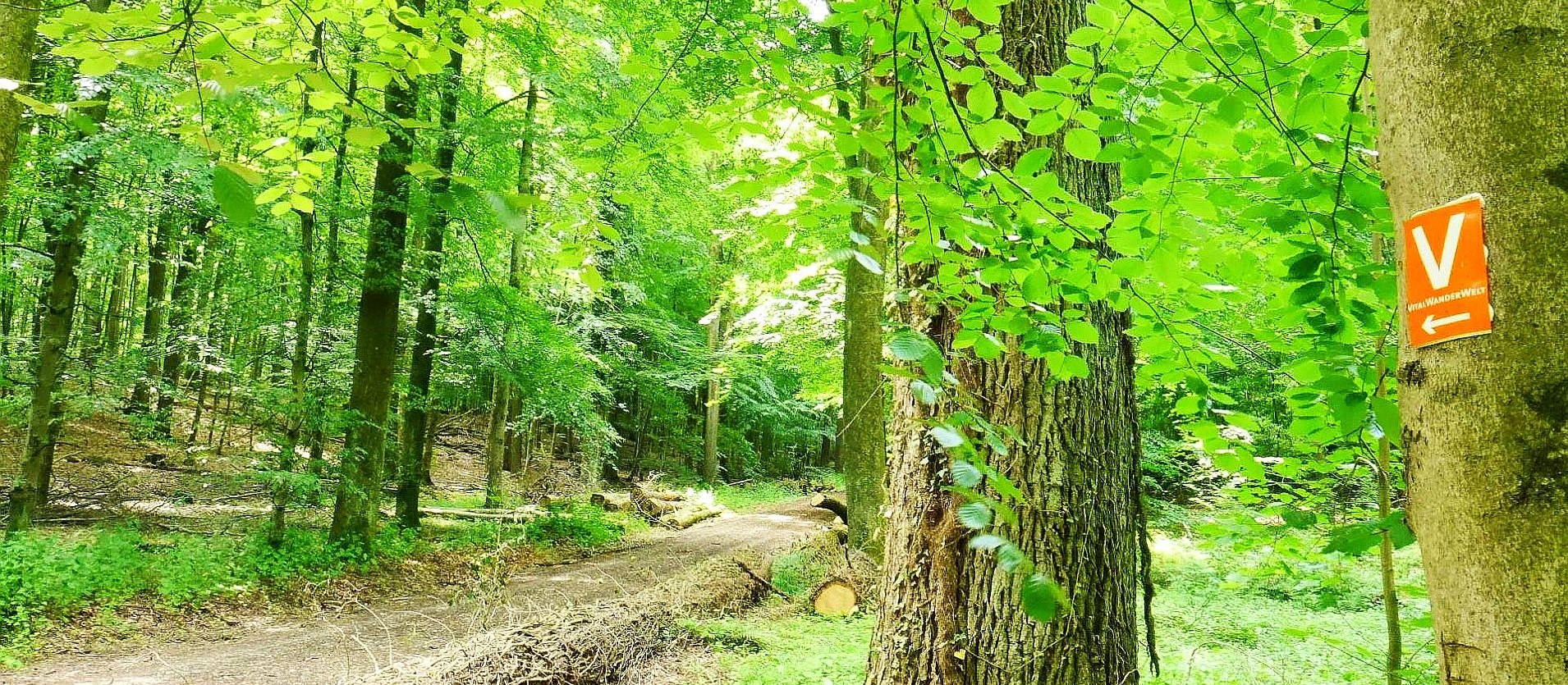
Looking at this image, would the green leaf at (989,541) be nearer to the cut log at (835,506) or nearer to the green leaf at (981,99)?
the green leaf at (981,99)

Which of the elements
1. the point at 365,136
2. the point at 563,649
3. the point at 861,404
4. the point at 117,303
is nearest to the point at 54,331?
the point at 563,649

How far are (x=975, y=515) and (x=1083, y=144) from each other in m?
0.95

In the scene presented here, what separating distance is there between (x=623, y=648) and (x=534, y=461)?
1372cm

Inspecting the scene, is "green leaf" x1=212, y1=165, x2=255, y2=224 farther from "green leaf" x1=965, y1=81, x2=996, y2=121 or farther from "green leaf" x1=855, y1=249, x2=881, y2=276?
"green leaf" x1=965, y1=81, x2=996, y2=121

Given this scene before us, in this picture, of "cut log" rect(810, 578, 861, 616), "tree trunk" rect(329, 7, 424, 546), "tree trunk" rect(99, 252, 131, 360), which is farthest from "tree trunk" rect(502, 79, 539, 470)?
"tree trunk" rect(99, 252, 131, 360)

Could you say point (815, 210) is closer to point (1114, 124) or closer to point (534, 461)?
point (1114, 124)

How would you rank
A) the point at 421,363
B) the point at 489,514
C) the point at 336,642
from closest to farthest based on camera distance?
the point at 336,642 → the point at 421,363 → the point at 489,514

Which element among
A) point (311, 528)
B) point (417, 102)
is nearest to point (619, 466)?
point (311, 528)

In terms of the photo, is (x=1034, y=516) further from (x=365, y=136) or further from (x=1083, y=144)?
(x=365, y=136)

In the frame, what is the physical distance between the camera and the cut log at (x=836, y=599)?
21.9ft

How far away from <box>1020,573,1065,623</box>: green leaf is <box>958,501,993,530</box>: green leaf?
10 cm

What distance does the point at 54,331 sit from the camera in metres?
6.75

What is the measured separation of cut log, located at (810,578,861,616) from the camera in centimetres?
667

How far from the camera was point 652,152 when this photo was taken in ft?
5.98
